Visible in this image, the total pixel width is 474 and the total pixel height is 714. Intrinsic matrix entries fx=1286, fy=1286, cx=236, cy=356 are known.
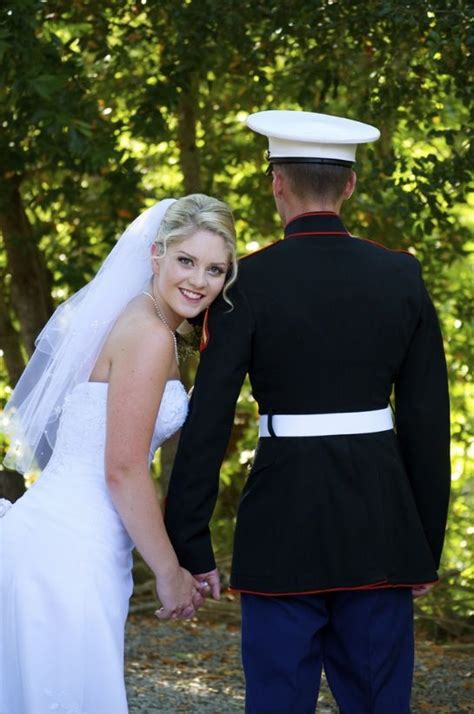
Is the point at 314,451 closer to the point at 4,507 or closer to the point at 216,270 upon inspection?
the point at 216,270

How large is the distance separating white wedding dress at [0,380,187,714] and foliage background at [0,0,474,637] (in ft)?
7.62

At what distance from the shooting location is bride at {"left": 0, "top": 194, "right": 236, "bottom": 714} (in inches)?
136

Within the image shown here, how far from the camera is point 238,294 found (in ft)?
11.3

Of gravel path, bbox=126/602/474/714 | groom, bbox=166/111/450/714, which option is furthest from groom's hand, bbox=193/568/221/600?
gravel path, bbox=126/602/474/714

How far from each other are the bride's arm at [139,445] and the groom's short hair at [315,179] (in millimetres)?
551

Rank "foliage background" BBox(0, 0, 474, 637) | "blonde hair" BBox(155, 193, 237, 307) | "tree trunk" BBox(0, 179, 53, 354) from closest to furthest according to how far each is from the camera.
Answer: "blonde hair" BBox(155, 193, 237, 307) < "foliage background" BBox(0, 0, 474, 637) < "tree trunk" BBox(0, 179, 53, 354)

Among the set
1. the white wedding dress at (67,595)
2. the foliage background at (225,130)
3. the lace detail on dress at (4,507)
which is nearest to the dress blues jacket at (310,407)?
the white wedding dress at (67,595)

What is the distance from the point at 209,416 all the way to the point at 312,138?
0.79 metres

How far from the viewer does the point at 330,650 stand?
3.51 meters

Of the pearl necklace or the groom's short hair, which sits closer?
the groom's short hair

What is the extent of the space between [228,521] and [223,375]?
630 centimetres

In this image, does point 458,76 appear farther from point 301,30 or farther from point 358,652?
point 358,652

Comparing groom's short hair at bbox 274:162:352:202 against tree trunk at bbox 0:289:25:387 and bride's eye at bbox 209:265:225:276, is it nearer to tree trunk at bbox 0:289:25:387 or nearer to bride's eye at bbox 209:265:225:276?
bride's eye at bbox 209:265:225:276

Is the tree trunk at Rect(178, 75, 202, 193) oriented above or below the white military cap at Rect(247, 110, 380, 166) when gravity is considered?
above
